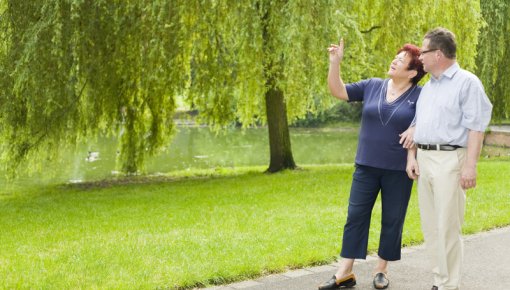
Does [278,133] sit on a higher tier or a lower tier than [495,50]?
lower

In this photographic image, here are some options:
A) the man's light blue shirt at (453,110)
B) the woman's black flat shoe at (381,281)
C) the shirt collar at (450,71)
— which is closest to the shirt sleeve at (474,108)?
the man's light blue shirt at (453,110)

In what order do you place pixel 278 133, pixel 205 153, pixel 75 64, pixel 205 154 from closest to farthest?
pixel 75 64
pixel 278 133
pixel 205 154
pixel 205 153

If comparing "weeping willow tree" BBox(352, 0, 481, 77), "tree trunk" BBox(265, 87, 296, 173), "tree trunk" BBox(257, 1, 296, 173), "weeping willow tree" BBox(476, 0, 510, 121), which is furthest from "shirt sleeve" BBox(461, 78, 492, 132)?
"weeping willow tree" BBox(476, 0, 510, 121)

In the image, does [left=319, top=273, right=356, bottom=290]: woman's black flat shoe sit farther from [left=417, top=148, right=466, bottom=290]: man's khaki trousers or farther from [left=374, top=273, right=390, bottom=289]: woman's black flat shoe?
[left=417, top=148, right=466, bottom=290]: man's khaki trousers

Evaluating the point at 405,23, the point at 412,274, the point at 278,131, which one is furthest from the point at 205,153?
the point at 412,274

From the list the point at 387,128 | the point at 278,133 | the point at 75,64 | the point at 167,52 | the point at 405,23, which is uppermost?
the point at 405,23

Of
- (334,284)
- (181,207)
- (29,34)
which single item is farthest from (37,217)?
(334,284)

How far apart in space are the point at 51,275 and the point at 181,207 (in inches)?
195

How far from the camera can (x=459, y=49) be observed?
15359 mm

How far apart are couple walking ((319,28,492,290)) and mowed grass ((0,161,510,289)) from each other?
90 centimetres

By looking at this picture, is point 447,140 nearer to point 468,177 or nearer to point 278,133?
point 468,177

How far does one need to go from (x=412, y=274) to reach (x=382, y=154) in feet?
3.86

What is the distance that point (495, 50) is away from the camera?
2222 centimetres

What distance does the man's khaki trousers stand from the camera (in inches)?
187
